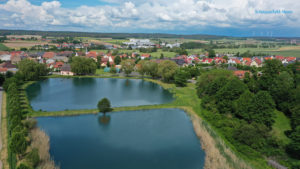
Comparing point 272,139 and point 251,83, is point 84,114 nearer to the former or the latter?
point 272,139

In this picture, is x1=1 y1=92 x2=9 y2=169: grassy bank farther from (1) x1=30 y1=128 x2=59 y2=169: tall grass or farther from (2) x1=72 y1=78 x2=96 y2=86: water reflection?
(2) x1=72 y1=78 x2=96 y2=86: water reflection

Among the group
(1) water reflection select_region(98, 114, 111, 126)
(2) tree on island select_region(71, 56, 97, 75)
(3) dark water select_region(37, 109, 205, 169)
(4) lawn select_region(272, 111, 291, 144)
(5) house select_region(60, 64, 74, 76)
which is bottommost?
(3) dark water select_region(37, 109, 205, 169)

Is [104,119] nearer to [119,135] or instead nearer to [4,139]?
[119,135]

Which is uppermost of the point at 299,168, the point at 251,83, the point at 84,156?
the point at 251,83

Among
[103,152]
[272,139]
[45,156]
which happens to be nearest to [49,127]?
[45,156]

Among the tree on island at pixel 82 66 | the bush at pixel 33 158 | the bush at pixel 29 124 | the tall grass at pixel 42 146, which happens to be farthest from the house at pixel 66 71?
the bush at pixel 33 158

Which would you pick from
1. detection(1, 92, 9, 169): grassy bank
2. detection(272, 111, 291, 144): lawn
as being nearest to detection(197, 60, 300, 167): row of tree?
detection(272, 111, 291, 144): lawn

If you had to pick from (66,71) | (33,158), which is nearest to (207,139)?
(33,158)
